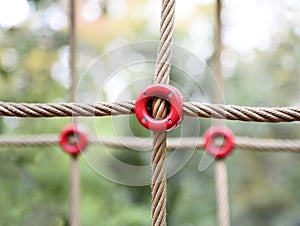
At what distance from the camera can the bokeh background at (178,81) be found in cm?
192

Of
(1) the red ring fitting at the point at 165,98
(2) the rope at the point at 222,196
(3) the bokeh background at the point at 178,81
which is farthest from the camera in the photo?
(3) the bokeh background at the point at 178,81

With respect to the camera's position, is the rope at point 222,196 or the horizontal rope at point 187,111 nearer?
the horizontal rope at point 187,111

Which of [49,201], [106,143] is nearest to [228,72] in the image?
[49,201]

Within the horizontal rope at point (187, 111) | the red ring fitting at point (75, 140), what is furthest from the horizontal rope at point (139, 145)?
the horizontal rope at point (187, 111)

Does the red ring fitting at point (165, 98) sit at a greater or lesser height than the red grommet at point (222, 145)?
lesser

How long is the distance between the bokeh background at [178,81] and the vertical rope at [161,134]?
1.24m

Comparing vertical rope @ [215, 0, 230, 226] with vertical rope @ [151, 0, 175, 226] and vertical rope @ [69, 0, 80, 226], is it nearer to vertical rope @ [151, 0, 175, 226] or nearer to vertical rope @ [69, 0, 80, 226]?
vertical rope @ [69, 0, 80, 226]

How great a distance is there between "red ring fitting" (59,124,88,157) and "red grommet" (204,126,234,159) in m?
0.28

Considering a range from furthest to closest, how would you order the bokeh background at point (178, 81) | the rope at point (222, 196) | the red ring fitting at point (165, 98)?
the bokeh background at point (178, 81)
the rope at point (222, 196)
the red ring fitting at point (165, 98)

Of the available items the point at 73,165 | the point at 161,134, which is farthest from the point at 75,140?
the point at 161,134

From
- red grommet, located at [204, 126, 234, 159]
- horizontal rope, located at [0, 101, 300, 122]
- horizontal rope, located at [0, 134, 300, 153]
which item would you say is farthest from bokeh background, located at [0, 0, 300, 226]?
horizontal rope, located at [0, 101, 300, 122]

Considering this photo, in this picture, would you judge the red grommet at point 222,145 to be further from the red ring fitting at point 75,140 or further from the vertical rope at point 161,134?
the vertical rope at point 161,134

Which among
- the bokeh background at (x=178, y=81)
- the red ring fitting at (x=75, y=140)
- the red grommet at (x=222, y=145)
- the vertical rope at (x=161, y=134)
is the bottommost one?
the vertical rope at (x=161, y=134)

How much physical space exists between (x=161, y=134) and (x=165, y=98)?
1.7 inches
